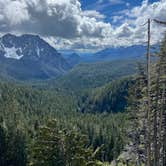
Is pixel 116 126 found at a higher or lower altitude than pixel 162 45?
lower

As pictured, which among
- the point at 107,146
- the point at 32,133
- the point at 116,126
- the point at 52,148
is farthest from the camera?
A: the point at 116,126

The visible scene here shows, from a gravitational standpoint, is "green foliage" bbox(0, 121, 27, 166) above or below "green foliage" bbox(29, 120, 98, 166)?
below

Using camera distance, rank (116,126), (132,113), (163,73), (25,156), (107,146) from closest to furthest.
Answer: (163,73)
(132,113)
(25,156)
(107,146)
(116,126)

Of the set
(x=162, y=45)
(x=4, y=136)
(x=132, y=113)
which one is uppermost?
(x=162, y=45)

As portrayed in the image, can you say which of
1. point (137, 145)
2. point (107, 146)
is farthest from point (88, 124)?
point (137, 145)

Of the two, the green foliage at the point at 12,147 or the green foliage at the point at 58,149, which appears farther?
the green foliage at the point at 12,147

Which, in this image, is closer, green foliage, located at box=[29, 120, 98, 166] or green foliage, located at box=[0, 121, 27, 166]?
green foliage, located at box=[29, 120, 98, 166]

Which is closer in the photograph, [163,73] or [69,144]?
[163,73]

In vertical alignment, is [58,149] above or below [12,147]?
above

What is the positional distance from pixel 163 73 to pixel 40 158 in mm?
12940

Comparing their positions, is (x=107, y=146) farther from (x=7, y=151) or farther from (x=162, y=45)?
(x=162, y=45)

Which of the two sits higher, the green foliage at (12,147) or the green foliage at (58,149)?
the green foliage at (58,149)

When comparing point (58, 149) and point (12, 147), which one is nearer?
point (58, 149)

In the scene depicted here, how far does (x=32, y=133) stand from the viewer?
9400 cm
